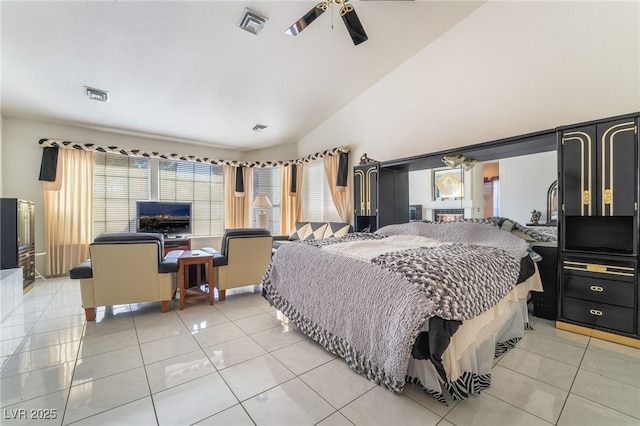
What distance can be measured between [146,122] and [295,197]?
9.78 ft

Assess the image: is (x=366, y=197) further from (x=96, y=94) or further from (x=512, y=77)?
(x=96, y=94)

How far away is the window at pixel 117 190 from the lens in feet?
15.5

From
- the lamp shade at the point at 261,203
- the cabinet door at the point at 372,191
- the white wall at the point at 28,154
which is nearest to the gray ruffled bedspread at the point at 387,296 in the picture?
the cabinet door at the point at 372,191

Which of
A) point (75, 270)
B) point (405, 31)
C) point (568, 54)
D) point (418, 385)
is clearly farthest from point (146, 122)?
point (568, 54)

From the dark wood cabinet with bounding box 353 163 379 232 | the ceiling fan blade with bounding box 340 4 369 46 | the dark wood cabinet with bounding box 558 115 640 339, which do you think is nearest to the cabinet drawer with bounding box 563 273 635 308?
the dark wood cabinet with bounding box 558 115 640 339

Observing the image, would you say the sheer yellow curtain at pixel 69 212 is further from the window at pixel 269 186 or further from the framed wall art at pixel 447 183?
the framed wall art at pixel 447 183

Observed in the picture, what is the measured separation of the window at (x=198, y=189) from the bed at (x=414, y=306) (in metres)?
3.96

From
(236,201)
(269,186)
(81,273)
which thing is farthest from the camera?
(269,186)

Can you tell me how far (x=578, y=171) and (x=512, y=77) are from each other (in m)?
1.27

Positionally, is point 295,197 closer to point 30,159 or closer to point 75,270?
point 75,270

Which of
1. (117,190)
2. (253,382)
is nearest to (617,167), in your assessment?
(253,382)

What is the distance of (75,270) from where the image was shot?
8.30ft

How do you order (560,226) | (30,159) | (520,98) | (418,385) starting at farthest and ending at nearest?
(30,159) → (520,98) → (560,226) → (418,385)

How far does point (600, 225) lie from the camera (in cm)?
234
